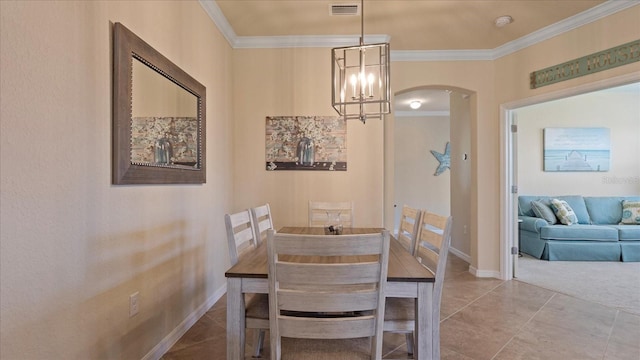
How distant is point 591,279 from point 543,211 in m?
1.42

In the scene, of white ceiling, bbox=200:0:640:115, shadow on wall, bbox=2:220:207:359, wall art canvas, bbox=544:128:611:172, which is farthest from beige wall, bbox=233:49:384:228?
wall art canvas, bbox=544:128:611:172

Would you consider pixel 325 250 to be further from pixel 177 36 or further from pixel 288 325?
pixel 177 36

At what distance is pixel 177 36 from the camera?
7.09ft

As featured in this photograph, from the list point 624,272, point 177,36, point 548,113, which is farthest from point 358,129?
point 548,113

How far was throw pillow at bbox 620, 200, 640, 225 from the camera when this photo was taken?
466 centimetres

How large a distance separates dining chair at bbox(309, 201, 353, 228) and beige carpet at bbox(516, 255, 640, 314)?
7.86 feet

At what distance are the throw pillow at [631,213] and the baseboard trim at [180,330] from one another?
20.3 ft

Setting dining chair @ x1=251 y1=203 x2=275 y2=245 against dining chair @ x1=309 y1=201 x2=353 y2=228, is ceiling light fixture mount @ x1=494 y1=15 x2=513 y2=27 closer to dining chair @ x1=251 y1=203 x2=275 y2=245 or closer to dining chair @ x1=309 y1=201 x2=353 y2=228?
dining chair @ x1=309 y1=201 x2=353 y2=228

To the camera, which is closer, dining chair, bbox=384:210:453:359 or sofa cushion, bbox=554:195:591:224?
dining chair, bbox=384:210:453:359

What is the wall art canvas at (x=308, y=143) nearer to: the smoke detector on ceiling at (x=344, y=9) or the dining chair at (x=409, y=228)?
the smoke detector on ceiling at (x=344, y=9)

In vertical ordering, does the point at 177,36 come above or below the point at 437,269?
above

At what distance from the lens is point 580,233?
435cm

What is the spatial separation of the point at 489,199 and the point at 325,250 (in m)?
3.30

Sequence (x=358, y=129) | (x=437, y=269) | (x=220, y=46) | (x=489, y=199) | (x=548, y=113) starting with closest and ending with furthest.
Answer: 1. (x=437, y=269)
2. (x=220, y=46)
3. (x=358, y=129)
4. (x=489, y=199)
5. (x=548, y=113)
